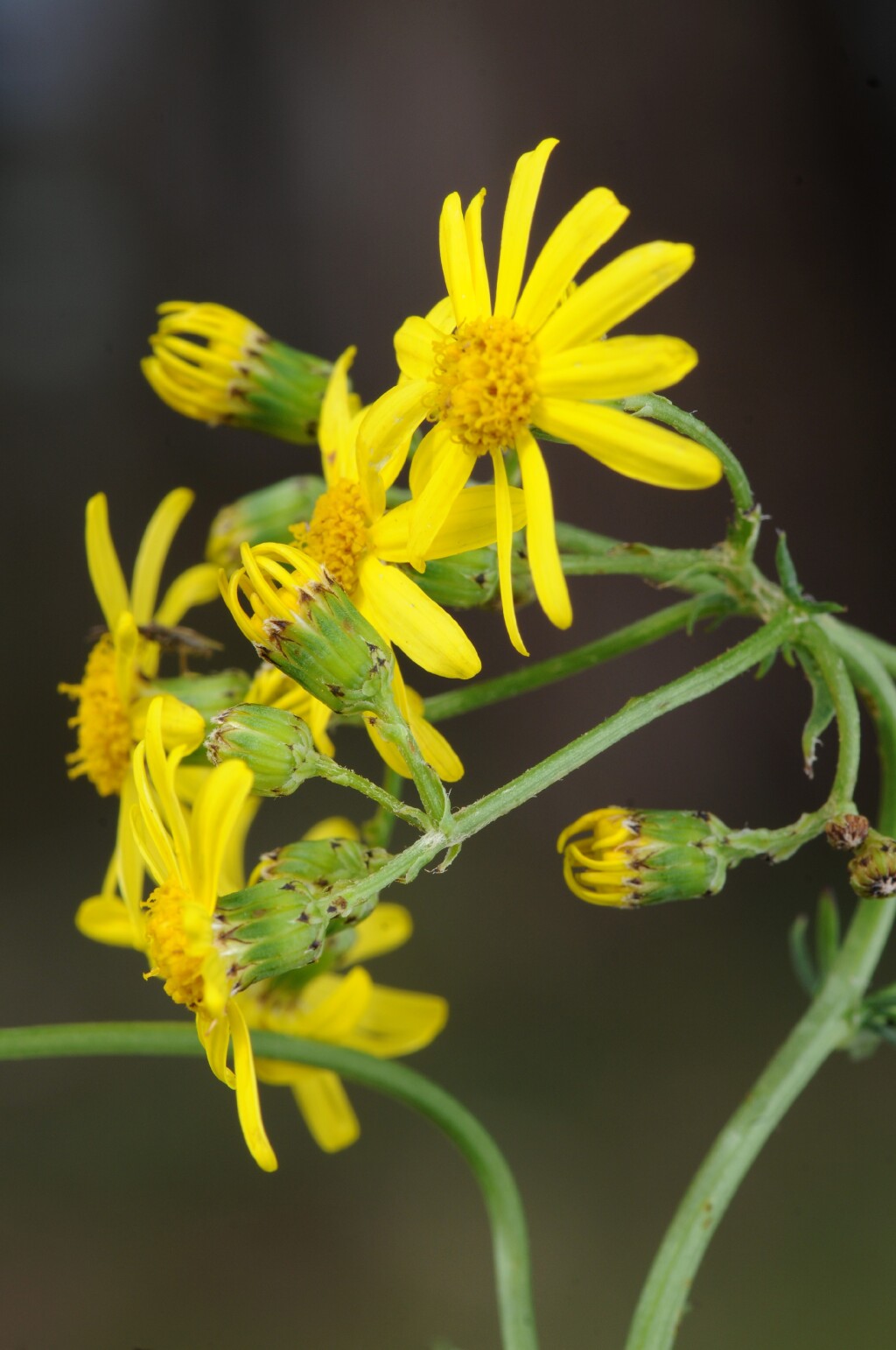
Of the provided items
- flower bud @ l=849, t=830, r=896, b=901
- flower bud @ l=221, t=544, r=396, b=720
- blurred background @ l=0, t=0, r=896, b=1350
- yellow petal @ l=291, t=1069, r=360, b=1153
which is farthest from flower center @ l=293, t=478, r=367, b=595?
blurred background @ l=0, t=0, r=896, b=1350

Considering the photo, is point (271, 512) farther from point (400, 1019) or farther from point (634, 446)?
point (400, 1019)

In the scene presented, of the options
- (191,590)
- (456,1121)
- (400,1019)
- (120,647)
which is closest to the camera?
(456,1121)

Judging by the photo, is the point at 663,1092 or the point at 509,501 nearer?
the point at 509,501

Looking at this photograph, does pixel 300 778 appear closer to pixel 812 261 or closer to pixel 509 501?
pixel 509 501

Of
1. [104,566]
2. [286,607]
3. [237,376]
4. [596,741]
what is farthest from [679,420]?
[104,566]

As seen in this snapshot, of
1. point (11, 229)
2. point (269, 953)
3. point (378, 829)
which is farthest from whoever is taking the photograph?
point (11, 229)

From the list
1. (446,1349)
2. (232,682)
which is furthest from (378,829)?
(446,1349)

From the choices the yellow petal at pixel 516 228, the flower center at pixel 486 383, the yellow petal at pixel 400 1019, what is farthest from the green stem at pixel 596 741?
the yellow petal at pixel 400 1019
